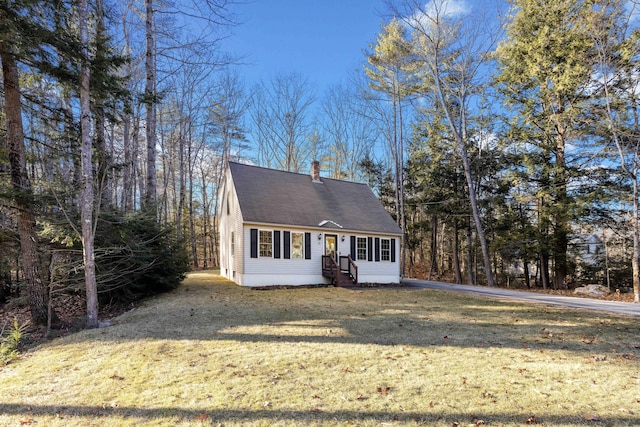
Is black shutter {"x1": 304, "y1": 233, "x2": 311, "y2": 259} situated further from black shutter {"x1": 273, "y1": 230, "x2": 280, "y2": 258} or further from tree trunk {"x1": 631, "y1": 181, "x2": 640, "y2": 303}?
tree trunk {"x1": 631, "y1": 181, "x2": 640, "y2": 303}

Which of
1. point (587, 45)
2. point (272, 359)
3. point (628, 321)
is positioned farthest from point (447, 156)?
point (272, 359)

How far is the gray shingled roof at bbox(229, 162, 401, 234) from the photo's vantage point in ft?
44.9

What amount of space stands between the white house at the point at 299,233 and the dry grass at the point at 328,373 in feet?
18.5

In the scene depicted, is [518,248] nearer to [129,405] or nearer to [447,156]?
[447,156]

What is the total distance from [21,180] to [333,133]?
24.0 meters

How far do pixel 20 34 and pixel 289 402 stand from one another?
770 centimetres

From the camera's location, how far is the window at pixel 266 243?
1309 centimetres

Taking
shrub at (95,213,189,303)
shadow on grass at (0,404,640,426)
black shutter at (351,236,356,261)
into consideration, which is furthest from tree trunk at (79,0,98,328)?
black shutter at (351,236,356,261)

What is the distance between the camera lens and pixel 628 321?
7.48 meters

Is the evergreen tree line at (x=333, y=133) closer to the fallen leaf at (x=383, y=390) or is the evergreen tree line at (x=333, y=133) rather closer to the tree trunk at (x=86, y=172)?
the tree trunk at (x=86, y=172)

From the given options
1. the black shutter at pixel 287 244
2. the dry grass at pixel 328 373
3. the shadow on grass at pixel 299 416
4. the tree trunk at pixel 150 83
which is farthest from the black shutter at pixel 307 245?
the shadow on grass at pixel 299 416

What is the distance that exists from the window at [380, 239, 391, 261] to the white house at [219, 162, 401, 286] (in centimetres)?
2

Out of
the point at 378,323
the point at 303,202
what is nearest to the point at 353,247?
the point at 303,202

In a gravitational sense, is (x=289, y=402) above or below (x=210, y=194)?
below
